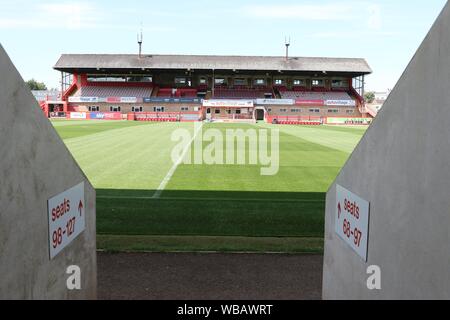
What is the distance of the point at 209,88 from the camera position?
3051 inches

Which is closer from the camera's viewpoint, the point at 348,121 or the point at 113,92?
the point at 348,121

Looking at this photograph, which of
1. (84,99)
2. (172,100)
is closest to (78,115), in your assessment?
(84,99)

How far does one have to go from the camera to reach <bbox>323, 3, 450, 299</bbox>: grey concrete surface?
8.28 feet

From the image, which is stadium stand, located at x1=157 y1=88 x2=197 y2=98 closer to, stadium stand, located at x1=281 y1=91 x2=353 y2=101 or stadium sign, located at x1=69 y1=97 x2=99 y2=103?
stadium sign, located at x1=69 y1=97 x2=99 y2=103

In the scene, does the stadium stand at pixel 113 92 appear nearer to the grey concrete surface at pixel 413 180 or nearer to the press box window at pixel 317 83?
the press box window at pixel 317 83

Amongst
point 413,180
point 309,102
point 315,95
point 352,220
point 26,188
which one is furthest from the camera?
point 315,95

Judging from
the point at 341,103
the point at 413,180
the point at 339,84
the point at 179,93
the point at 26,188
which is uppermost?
the point at 339,84

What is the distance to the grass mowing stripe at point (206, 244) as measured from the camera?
720 cm

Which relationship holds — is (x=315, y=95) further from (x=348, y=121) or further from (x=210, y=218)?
(x=210, y=218)

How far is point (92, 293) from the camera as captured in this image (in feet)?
16.4

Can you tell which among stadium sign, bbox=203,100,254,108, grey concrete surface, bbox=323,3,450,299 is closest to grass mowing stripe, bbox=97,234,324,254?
grey concrete surface, bbox=323,3,450,299

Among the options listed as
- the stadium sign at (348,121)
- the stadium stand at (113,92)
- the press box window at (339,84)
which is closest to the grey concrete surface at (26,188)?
the stadium sign at (348,121)

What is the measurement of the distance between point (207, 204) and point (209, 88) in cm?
6819

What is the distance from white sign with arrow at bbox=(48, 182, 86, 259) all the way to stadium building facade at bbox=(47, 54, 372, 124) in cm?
6047
